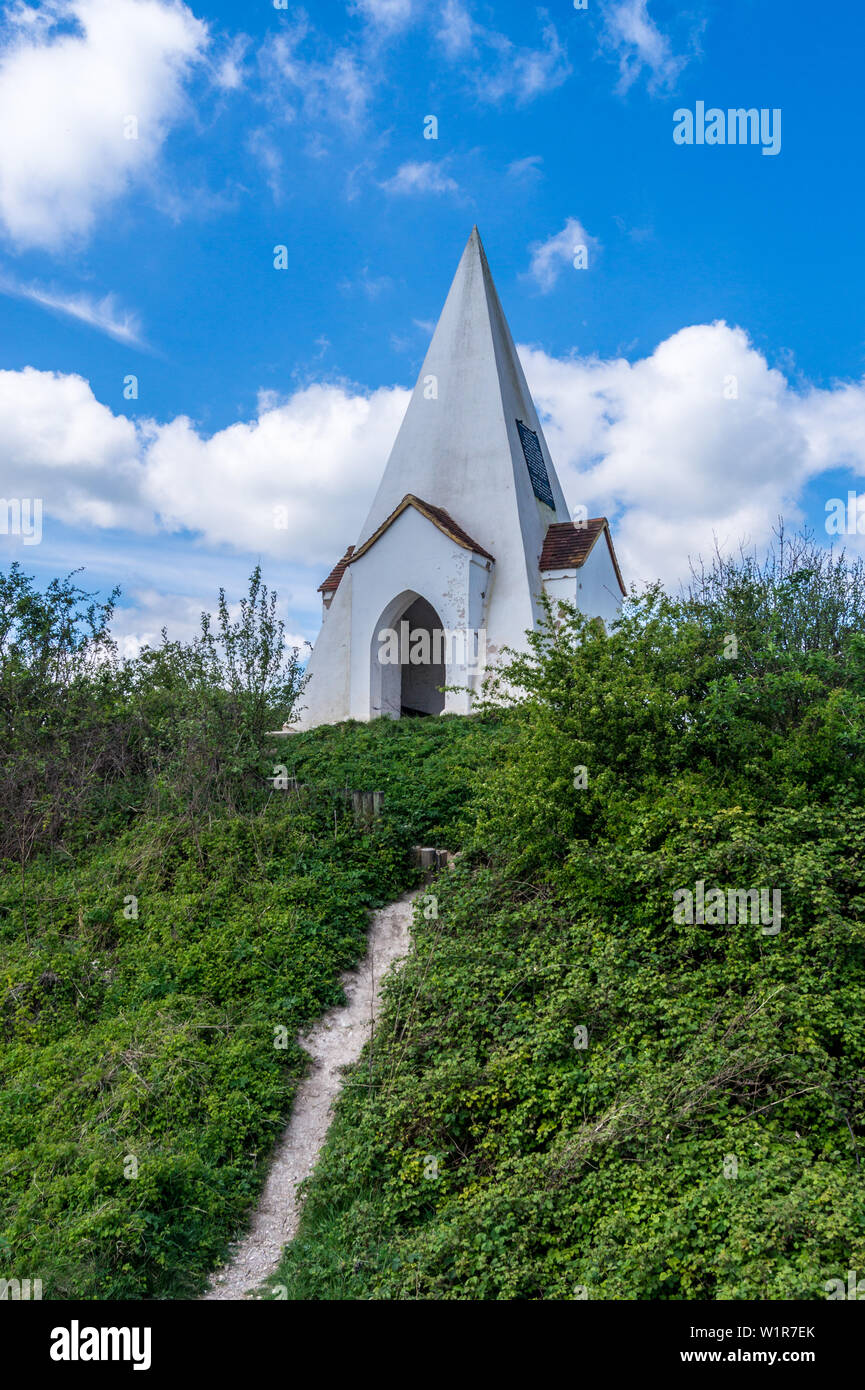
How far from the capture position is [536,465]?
1716cm

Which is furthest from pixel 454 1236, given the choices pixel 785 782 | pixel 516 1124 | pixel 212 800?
pixel 212 800

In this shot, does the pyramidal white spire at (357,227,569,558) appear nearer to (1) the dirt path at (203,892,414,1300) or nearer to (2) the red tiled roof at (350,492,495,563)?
(2) the red tiled roof at (350,492,495,563)

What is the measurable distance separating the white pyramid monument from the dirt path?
22.8 ft

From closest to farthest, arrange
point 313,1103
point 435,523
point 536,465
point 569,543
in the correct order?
point 313,1103
point 435,523
point 569,543
point 536,465

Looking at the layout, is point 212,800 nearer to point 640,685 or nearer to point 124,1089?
point 124,1089

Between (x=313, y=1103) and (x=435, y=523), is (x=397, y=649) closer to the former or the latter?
(x=435, y=523)

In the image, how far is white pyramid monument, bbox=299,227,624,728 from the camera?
15180 mm

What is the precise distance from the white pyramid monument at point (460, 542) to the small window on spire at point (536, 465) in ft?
0.15

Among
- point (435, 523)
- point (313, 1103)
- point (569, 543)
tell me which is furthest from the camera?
point (569, 543)

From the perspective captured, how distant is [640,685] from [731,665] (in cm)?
110

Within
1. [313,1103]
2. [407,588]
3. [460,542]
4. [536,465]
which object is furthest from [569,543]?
[313,1103]

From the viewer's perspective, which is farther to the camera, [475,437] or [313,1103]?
[475,437]

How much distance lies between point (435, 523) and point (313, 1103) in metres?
10.9

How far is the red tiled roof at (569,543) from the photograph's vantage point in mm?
15742
